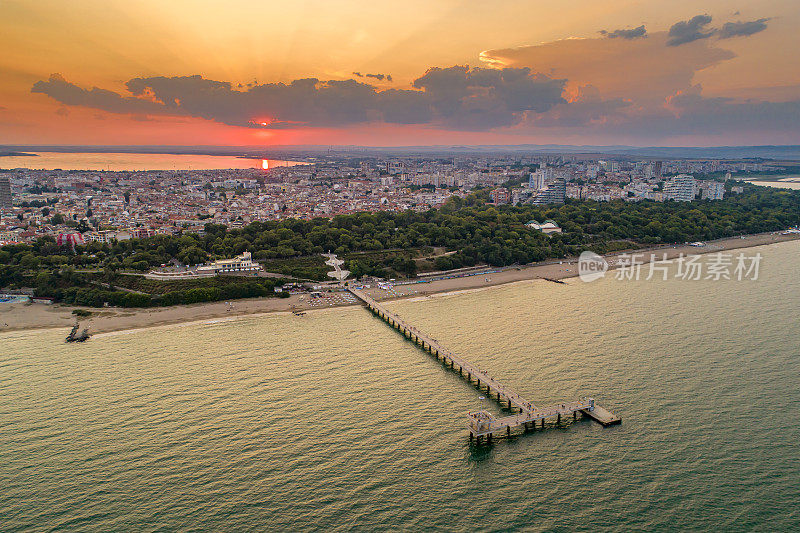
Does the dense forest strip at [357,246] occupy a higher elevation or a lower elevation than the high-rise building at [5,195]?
lower

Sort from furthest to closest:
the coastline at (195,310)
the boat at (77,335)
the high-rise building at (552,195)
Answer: the high-rise building at (552,195) → the coastline at (195,310) → the boat at (77,335)

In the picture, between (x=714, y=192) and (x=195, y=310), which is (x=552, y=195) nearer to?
(x=714, y=192)

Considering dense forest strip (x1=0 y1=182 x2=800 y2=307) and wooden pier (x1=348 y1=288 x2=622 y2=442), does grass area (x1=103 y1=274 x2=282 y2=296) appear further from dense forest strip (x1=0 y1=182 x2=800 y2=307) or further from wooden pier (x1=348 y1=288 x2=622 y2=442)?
wooden pier (x1=348 y1=288 x2=622 y2=442)

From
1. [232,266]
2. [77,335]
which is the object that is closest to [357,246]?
[232,266]

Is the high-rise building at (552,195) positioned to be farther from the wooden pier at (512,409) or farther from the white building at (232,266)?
the wooden pier at (512,409)
